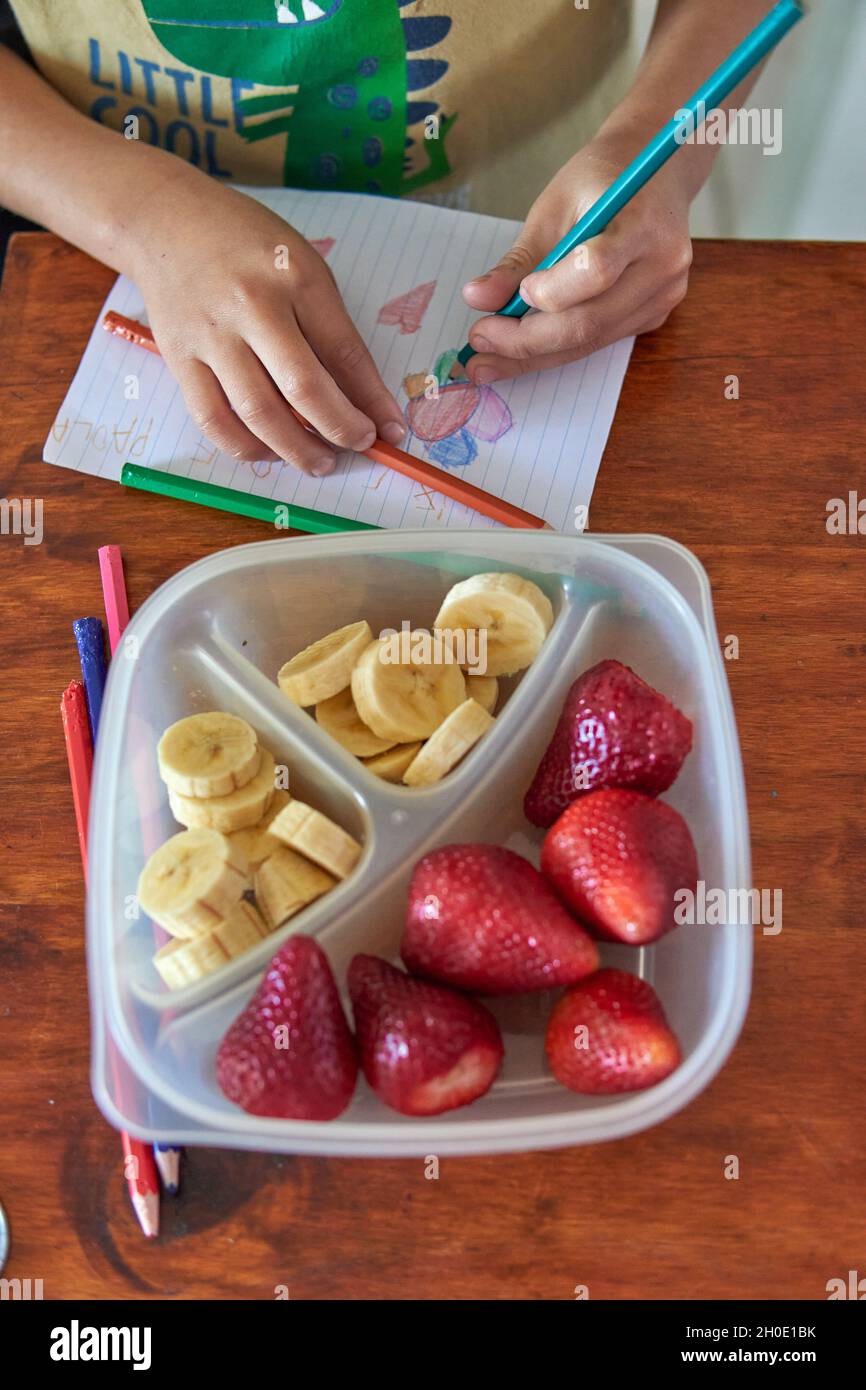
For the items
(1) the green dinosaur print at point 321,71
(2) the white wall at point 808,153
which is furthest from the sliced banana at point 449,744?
(2) the white wall at point 808,153

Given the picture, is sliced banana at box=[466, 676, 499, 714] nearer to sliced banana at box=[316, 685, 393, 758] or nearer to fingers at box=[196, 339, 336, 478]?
sliced banana at box=[316, 685, 393, 758]

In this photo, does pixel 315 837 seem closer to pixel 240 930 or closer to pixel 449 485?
pixel 240 930

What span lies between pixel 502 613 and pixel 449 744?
0.09m

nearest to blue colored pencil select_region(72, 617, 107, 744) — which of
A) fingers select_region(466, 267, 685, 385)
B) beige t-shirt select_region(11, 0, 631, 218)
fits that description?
fingers select_region(466, 267, 685, 385)

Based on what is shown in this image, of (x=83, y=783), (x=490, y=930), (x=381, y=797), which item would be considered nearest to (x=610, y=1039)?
(x=490, y=930)

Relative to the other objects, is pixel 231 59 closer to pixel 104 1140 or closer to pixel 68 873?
pixel 68 873

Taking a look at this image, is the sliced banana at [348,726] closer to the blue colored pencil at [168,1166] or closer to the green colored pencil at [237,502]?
the green colored pencil at [237,502]

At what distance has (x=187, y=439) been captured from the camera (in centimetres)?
80

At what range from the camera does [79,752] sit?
2.24 ft

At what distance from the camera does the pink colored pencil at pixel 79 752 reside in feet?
2.21

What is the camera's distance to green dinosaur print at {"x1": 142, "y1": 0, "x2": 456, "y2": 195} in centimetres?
86

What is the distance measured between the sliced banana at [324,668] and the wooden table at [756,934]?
0.13 m

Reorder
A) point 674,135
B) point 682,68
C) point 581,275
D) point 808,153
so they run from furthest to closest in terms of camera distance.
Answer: point 808,153, point 682,68, point 581,275, point 674,135
